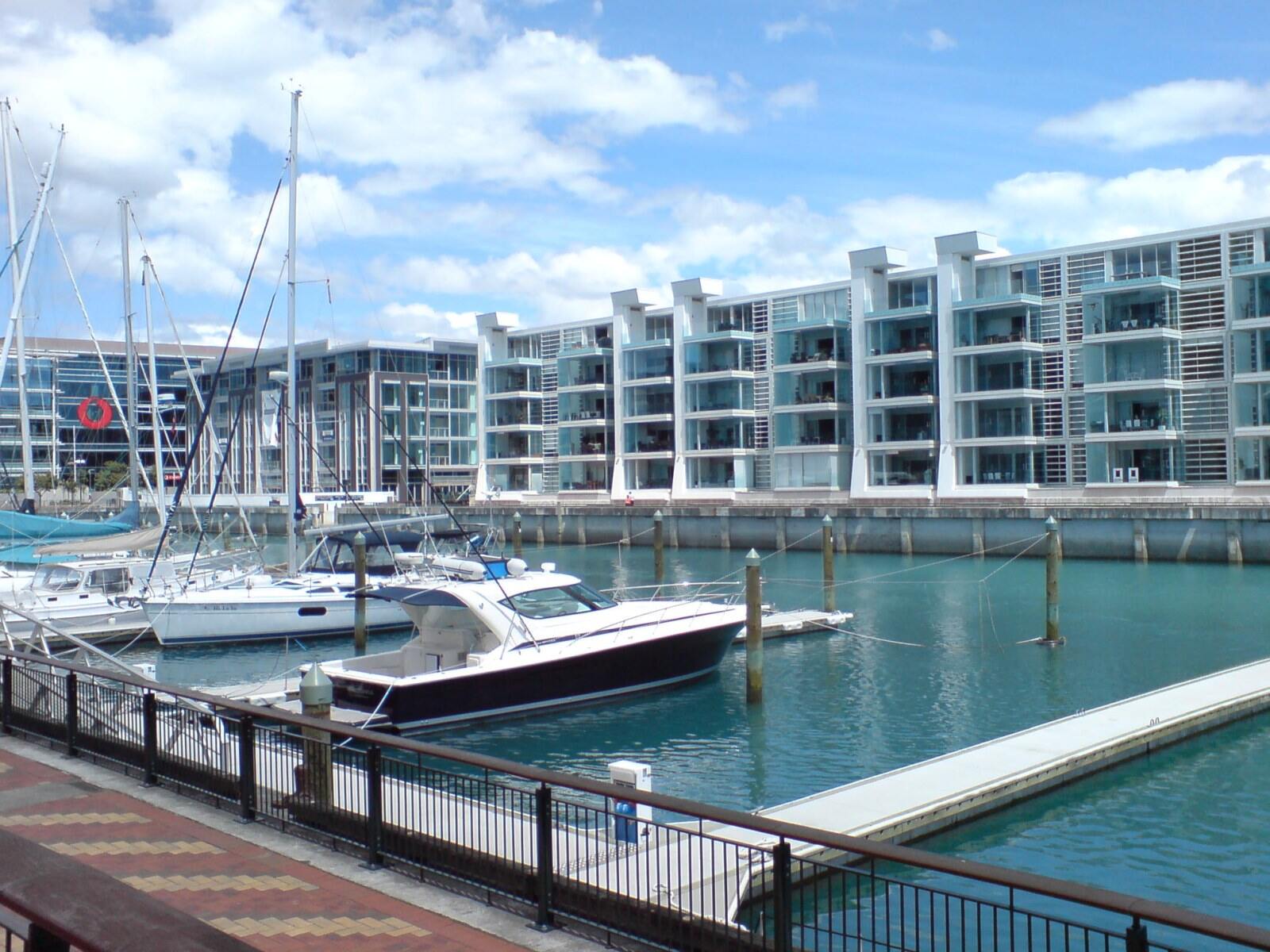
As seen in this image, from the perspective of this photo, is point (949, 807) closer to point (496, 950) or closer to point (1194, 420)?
point (496, 950)

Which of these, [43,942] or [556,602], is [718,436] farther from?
[43,942]

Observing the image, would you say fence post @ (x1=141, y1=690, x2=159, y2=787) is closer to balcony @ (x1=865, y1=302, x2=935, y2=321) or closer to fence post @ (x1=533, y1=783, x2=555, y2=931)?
fence post @ (x1=533, y1=783, x2=555, y2=931)

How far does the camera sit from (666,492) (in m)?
90.2

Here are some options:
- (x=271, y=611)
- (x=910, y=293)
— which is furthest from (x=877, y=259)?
(x=271, y=611)

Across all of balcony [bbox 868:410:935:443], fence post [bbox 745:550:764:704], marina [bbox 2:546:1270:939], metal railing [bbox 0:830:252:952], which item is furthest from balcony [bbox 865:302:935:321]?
metal railing [bbox 0:830:252:952]

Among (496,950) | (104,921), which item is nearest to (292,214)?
(496,950)

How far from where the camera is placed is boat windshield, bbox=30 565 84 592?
34.7 m

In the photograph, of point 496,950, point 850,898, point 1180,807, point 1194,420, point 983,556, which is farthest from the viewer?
point 1194,420

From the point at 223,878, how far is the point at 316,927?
1.39 metres

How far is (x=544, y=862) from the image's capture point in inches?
334

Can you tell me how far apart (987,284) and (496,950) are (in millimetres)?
72005

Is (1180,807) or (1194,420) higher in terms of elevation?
(1194,420)

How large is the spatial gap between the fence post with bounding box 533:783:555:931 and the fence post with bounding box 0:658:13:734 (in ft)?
30.4

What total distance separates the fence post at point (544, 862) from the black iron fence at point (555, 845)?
0.01m
